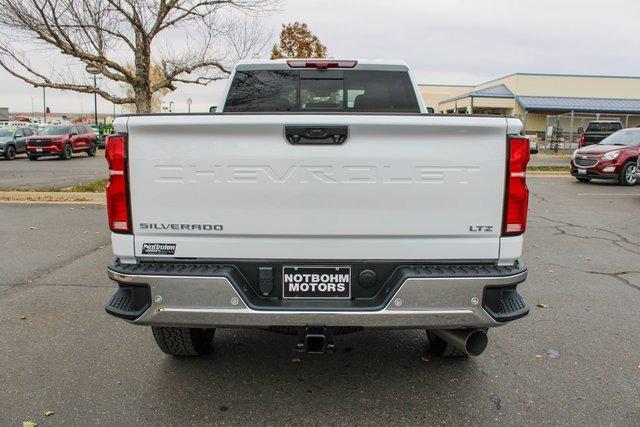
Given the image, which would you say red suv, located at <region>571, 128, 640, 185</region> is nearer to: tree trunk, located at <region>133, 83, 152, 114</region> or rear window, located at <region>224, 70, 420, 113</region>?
tree trunk, located at <region>133, 83, 152, 114</region>

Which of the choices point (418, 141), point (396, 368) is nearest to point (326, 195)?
point (418, 141)

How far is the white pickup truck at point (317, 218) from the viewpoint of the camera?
9.20ft

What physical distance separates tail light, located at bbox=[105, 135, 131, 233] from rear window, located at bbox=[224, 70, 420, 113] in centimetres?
222

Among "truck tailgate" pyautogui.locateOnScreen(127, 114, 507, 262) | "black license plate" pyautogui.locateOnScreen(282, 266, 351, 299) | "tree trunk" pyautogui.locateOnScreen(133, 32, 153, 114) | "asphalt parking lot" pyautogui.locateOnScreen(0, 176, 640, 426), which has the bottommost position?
"asphalt parking lot" pyautogui.locateOnScreen(0, 176, 640, 426)

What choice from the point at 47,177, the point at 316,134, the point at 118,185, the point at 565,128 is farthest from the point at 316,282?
the point at 565,128

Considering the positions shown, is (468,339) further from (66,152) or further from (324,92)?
(66,152)

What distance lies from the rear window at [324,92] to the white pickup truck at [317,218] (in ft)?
7.15

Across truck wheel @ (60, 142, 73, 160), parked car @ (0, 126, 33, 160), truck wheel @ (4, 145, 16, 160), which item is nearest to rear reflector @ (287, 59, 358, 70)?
truck wheel @ (60, 142, 73, 160)

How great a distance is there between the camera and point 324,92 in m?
5.05

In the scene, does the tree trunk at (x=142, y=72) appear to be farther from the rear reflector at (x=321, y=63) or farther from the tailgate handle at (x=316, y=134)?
the tailgate handle at (x=316, y=134)

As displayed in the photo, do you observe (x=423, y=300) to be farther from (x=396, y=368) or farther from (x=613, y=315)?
(x=613, y=315)

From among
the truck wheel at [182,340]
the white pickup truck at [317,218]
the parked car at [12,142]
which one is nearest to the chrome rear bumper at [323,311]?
the white pickup truck at [317,218]

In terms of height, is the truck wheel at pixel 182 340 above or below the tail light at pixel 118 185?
below

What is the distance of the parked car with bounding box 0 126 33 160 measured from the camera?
25.9 meters
